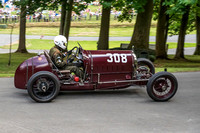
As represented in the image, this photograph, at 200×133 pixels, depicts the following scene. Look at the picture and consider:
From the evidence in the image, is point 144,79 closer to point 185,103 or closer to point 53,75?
point 185,103

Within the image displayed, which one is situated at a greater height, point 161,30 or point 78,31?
point 161,30

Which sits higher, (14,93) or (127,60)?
(127,60)

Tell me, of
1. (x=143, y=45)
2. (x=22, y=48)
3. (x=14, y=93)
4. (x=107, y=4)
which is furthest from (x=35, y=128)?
(x=22, y=48)

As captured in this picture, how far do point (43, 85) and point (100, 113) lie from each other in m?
1.61

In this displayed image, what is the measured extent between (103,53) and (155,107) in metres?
1.94

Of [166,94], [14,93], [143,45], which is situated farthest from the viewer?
[143,45]

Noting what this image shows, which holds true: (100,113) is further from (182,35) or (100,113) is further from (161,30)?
(182,35)

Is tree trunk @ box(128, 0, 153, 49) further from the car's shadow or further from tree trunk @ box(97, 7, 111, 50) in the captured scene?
the car's shadow

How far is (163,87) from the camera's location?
354 inches

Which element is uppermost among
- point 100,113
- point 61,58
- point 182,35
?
point 182,35

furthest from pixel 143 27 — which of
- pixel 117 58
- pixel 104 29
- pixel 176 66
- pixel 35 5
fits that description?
pixel 117 58

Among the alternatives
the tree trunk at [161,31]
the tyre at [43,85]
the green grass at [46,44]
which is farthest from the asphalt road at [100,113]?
the green grass at [46,44]

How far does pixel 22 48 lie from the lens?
30500 mm

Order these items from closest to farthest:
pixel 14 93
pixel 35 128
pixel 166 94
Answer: pixel 35 128 → pixel 166 94 → pixel 14 93
